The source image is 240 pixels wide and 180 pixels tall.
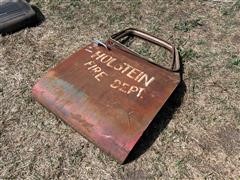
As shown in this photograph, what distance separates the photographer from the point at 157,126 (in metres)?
2.94

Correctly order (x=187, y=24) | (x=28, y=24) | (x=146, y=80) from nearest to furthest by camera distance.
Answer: (x=146, y=80) → (x=28, y=24) → (x=187, y=24)

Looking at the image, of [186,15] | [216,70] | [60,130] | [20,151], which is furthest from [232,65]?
[20,151]

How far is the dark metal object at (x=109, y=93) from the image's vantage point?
262 centimetres

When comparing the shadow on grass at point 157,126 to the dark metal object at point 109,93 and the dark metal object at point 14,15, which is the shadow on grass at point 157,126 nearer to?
Answer: the dark metal object at point 109,93

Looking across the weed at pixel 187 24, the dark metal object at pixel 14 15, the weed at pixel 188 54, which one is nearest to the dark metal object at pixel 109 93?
the weed at pixel 188 54

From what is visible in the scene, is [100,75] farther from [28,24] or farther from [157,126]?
[28,24]

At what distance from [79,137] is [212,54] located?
172 cm

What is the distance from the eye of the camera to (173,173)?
8.64 feet

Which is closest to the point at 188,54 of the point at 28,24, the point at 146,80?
the point at 146,80

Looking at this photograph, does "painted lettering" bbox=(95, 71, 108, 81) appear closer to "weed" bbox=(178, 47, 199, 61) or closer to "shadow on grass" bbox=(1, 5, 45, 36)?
"weed" bbox=(178, 47, 199, 61)

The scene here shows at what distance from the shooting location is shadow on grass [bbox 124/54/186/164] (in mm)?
2740

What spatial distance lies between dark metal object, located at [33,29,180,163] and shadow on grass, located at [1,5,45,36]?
98 cm

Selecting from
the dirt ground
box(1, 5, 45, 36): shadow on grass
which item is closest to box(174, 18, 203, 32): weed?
the dirt ground

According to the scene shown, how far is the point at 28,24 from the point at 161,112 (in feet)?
6.12
